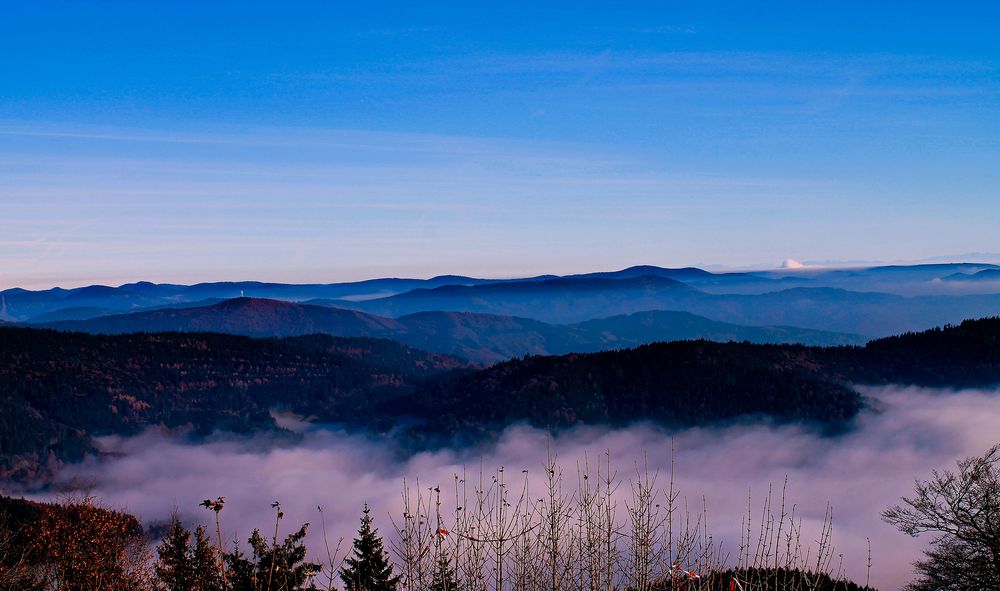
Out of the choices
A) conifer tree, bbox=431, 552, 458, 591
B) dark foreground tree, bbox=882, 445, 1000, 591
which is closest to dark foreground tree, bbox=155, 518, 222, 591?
conifer tree, bbox=431, 552, 458, 591

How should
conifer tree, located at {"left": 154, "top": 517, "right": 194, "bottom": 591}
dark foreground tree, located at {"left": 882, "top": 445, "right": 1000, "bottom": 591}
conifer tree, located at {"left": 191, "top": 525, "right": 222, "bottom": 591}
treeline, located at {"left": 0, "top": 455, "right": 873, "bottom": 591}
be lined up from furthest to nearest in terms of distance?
conifer tree, located at {"left": 154, "top": 517, "right": 194, "bottom": 591}
dark foreground tree, located at {"left": 882, "top": 445, "right": 1000, "bottom": 591}
conifer tree, located at {"left": 191, "top": 525, "right": 222, "bottom": 591}
treeline, located at {"left": 0, "top": 455, "right": 873, "bottom": 591}

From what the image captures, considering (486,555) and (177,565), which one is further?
(177,565)

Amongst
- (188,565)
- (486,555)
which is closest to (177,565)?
(188,565)

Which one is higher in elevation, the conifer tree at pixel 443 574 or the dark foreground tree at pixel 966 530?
the conifer tree at pixel 443 574

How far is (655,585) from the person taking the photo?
17906 mm

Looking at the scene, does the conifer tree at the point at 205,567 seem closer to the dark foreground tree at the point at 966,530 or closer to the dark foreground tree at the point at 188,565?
the dark foreground tree at the point at 188,565

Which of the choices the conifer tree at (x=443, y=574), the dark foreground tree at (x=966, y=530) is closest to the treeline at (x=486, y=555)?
the conifer tree at (x=443, y=574)

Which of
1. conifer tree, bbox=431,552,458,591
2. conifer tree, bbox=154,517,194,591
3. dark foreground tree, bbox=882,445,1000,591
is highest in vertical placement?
conifer tree, bbox=431,552,458,591

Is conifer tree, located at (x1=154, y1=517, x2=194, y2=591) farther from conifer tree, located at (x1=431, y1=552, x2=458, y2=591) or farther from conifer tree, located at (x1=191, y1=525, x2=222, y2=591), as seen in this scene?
conifer tree, located at (x1=431, y1=552, x2=458, y2=591)

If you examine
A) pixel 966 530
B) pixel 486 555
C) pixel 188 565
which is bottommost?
pixel 188 565

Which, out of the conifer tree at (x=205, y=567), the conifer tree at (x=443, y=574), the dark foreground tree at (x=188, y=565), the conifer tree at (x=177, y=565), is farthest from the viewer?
the conifer tree at (x=177, y=565)

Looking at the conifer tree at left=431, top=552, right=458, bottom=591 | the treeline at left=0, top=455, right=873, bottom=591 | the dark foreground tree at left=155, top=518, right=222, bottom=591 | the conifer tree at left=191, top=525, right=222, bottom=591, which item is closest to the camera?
the conifer tree at left=431, top=552, right=458, bottom=591

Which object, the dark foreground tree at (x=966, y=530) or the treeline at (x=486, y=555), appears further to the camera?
the dark foreground tree at (x=966, y=530)

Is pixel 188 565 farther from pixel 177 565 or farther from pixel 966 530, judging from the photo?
pixel 966 530
